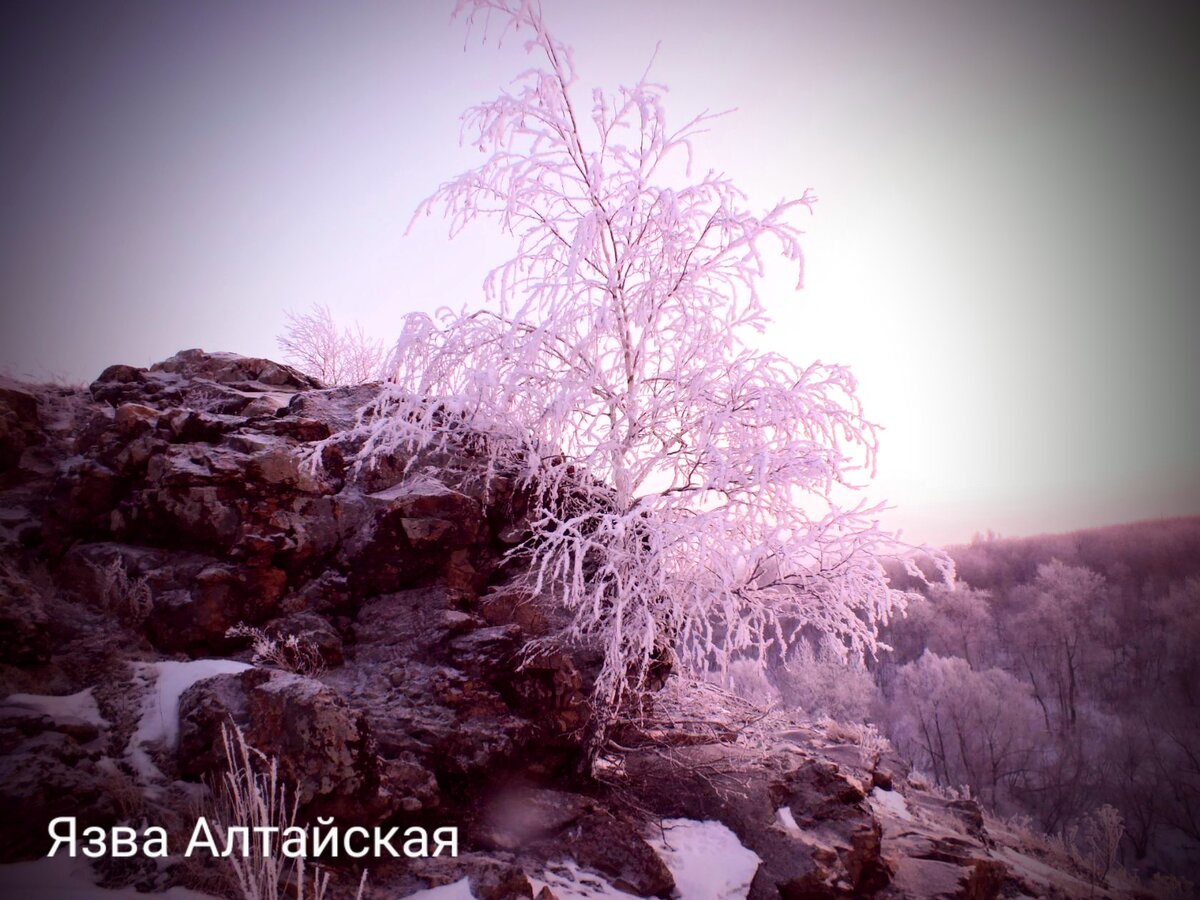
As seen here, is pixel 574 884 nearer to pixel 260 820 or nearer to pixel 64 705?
pixel 260 820

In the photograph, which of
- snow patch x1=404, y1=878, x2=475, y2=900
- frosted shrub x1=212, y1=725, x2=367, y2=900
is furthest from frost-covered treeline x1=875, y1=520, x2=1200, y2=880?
frosted shrub x1=212, y1=725, x2=367, y2=900

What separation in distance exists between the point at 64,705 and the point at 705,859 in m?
5.05

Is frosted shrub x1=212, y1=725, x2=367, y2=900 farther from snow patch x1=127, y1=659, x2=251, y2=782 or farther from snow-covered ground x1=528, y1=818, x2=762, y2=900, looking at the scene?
snow-covered ground x1=528, y1=818, x2=762, y2=900

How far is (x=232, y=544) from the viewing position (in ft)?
15.4

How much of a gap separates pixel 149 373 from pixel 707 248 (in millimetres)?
7182

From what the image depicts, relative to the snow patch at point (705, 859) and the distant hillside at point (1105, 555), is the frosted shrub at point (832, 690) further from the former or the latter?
the snow patch at point (705, 859)

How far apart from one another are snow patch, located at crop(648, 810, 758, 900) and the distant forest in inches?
432

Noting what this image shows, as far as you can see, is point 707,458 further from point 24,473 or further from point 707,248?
point 24,473

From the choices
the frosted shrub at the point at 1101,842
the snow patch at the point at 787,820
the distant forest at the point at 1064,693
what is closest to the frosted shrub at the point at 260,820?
the snow patch at the point at 787,820

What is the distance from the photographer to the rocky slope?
3.35m

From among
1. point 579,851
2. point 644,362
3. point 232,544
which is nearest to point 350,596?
point 232,544

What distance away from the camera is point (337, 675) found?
4.34 m

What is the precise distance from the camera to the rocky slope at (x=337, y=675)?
3350 millimetres

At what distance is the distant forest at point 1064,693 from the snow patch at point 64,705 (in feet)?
49.2
